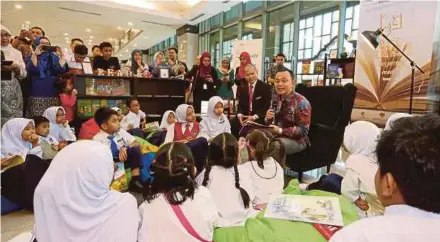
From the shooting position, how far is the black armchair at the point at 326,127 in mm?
2932

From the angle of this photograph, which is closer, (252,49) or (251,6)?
(252,49)

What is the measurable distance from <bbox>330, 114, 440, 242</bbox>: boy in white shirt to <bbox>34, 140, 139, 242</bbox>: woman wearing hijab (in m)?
1.08

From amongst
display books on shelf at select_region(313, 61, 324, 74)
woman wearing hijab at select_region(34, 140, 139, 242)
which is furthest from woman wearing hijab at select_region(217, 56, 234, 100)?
woman wearing hijab at select_region(34, 140, 139, 242)

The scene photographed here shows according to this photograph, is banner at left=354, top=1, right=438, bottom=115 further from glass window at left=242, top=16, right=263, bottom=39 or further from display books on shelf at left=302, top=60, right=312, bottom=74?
glass window at left=242, top=16, right=263, bottom=39

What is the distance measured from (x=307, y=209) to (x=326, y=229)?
0.16 m

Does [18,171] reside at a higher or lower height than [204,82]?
lower

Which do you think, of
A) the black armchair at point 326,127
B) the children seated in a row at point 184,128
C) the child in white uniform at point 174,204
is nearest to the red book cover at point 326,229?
the child in white uniform at point 174,204

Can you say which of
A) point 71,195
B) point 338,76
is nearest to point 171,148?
point 71,195

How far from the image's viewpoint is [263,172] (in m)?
2.10

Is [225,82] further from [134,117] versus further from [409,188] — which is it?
[409,188]

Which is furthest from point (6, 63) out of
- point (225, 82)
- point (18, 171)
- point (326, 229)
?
point (326, 229)

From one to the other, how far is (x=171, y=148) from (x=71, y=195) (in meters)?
0.52

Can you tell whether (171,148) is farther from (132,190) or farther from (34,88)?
(34,88)

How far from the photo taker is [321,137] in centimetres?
295
